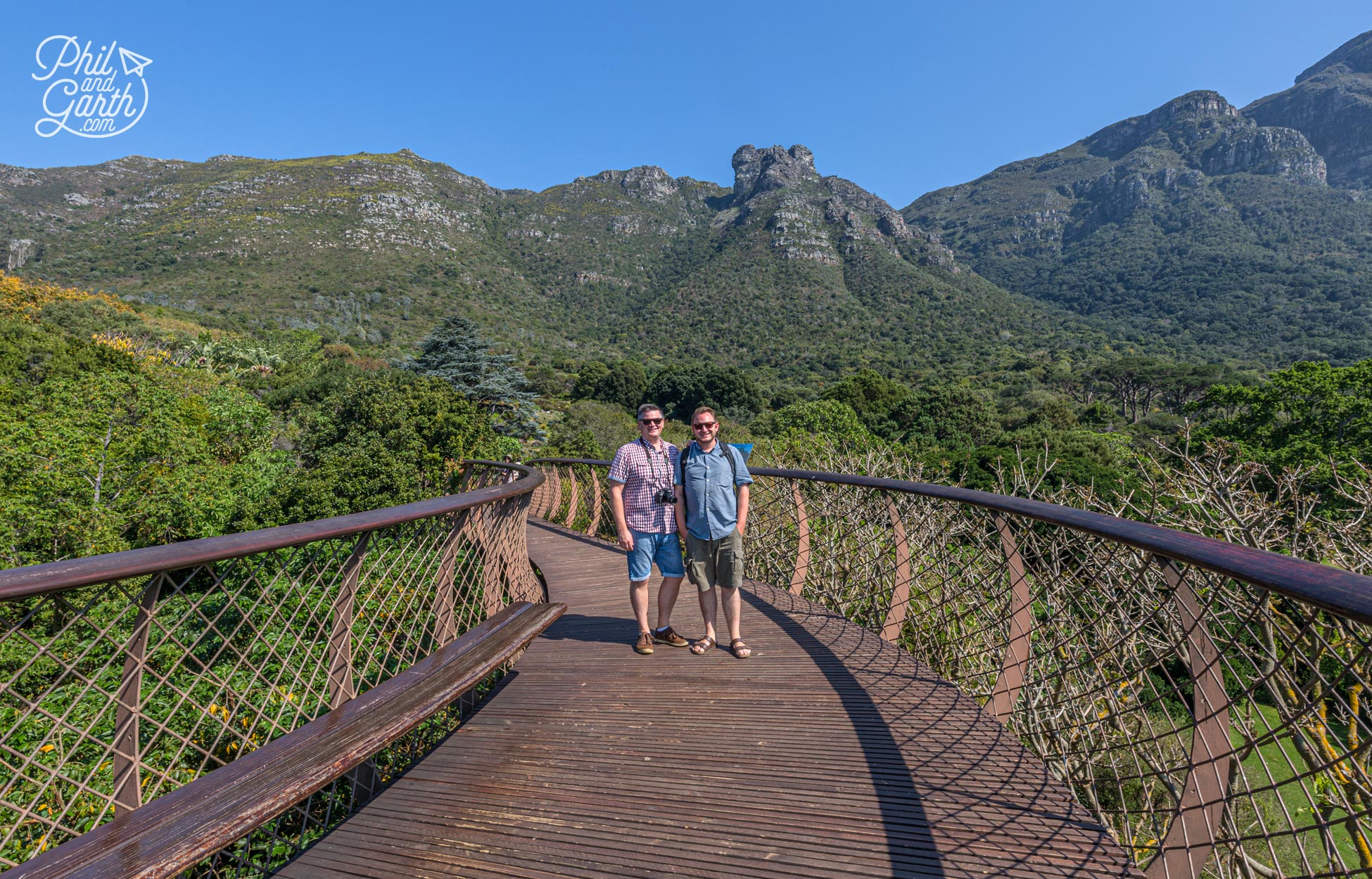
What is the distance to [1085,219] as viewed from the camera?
11862 centimetres

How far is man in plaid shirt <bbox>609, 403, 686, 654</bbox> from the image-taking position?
135 inches

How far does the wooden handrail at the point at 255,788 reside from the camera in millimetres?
1423

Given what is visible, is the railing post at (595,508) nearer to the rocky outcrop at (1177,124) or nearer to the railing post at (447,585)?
the railing post at (447,585)

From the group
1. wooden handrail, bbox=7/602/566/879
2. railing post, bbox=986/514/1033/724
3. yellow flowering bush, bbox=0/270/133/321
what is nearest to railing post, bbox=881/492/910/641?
railing post, bbox=986/514/1033/724

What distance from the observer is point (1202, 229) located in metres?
96.2

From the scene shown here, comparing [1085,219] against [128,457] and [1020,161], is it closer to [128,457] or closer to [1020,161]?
[1020,161]

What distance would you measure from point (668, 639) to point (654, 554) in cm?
57

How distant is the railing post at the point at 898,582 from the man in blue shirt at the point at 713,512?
0.82 m

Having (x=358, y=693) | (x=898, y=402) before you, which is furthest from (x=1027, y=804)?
(x=898, y=402)

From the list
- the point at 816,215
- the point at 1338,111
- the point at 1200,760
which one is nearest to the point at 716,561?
the point at 1200,760

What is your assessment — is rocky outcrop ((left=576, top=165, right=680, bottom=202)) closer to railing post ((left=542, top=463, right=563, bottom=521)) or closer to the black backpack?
railing post ((left=542, top=463, right=563, bottom=521))

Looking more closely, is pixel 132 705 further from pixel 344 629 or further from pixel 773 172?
pixel 773 172

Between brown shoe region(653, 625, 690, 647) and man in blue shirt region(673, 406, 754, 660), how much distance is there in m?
0.20

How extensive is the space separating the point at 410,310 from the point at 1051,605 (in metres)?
72.8
